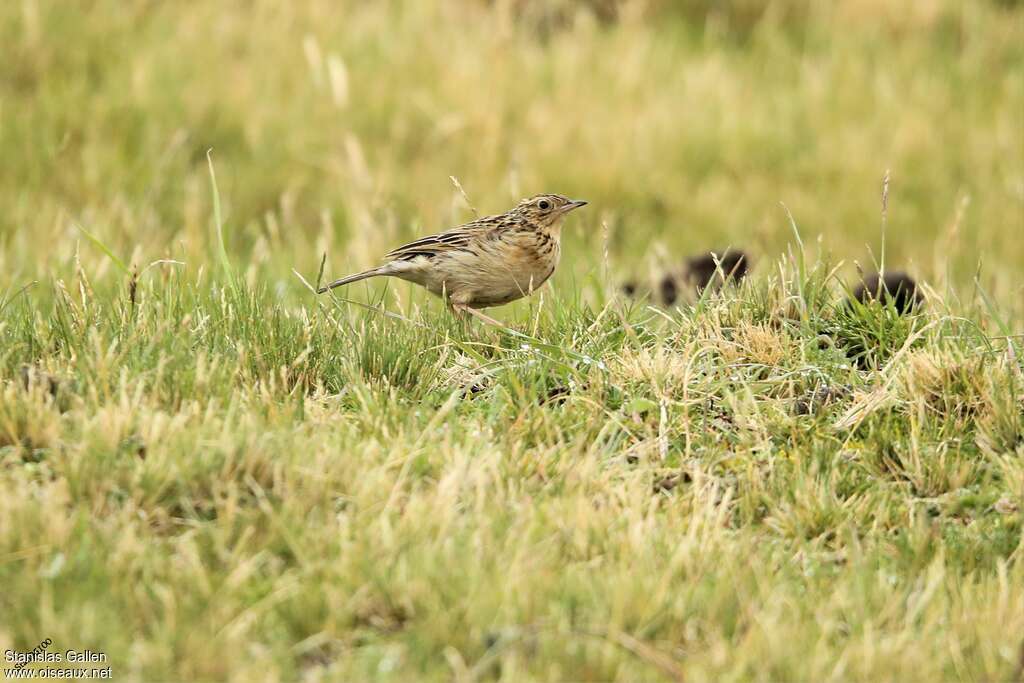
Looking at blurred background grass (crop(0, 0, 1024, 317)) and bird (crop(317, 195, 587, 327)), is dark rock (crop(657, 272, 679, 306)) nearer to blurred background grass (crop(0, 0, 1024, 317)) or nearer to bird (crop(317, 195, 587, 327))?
blurred background grass (crop(0, 0, 1024, 317))

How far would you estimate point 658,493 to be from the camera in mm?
4129

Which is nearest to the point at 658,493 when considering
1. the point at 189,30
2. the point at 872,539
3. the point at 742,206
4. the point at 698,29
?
the point at 872,539

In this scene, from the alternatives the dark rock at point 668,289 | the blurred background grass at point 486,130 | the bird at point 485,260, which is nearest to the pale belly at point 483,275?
the bird at point 485,260

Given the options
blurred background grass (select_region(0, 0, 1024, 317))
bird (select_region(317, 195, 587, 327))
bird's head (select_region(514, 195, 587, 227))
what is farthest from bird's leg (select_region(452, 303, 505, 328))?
blurred background grass (select_region(0, 0, 1024, 317))

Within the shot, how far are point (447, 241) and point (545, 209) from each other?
48 cm

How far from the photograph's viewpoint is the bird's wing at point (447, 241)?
5480mm

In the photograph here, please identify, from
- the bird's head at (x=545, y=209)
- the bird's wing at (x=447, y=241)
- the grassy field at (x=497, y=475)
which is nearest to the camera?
the grassy field at (x=497, y=475)

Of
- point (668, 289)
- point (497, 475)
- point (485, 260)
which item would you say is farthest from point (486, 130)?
point (497, 475)

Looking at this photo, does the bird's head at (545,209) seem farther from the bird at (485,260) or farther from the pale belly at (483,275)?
the pale belly at (483,275)

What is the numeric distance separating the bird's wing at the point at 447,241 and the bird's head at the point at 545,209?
0.46 ft

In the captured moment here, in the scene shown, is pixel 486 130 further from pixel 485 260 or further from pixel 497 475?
pixel 497 475

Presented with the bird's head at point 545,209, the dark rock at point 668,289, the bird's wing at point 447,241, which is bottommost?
the dark rock at point 668,289

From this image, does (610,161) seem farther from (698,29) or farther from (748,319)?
(748,319)

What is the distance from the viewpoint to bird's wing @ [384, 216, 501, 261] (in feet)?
18.0
